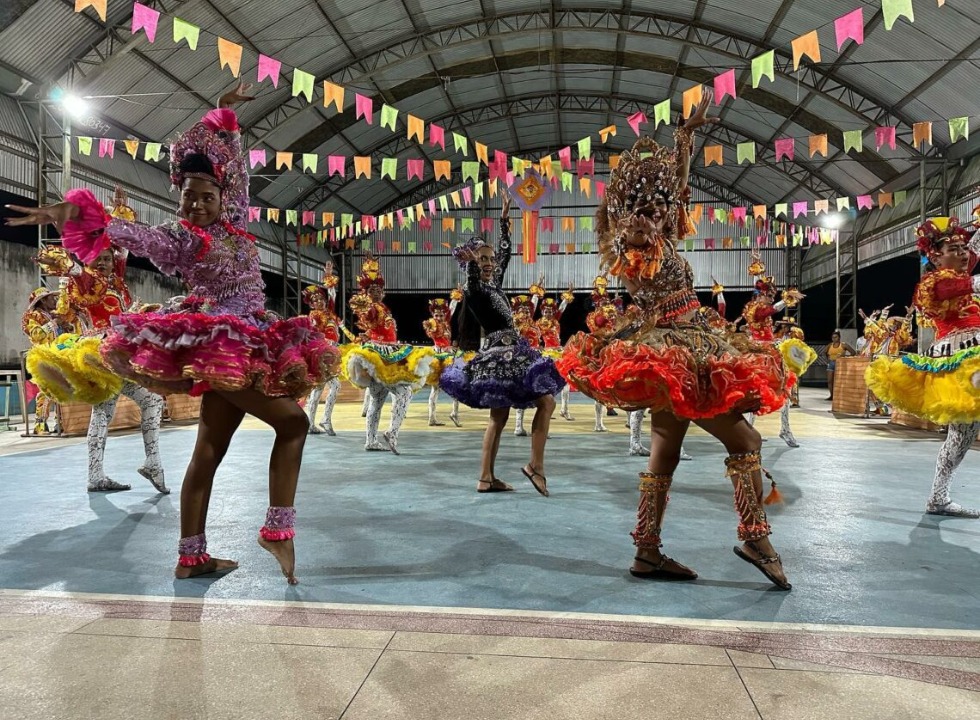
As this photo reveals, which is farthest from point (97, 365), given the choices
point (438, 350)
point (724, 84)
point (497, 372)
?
point (724, 84)

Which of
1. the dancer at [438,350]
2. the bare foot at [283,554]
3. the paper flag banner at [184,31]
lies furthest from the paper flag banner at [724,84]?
the bare foot at [283,554]

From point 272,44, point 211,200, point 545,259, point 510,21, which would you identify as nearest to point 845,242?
point 545,259

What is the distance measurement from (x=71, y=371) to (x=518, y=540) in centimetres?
320

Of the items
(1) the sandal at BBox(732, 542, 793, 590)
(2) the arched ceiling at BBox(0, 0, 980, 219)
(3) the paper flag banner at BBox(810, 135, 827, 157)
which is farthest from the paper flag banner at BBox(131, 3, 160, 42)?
(3) the paper flag banner at BBox(810, 135, 827, 157)

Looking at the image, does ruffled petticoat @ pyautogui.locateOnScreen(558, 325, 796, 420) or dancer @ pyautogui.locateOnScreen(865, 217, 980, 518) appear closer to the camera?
ruffled petticoat @ pyautogui.locateOnScreen(558, 325, 796, 420)

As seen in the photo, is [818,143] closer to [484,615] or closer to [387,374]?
[387,374]

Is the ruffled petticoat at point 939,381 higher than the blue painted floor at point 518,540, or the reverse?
the ruffled petticoat at point 939,381

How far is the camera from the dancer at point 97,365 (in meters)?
4.27

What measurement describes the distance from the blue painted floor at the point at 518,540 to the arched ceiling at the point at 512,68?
745 cm

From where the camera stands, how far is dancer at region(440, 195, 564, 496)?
453 cm

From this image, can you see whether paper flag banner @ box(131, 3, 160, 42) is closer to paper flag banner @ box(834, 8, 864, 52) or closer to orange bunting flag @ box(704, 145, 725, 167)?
paper flag banner @ box(834, 8, 864, 52)

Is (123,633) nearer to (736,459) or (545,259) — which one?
(736,459)

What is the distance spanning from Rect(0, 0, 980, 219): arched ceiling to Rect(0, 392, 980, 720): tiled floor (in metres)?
8.40

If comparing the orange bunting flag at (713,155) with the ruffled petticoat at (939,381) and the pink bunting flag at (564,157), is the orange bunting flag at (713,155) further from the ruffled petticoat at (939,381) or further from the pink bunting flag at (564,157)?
the ruffled petticoat at (939,381)
